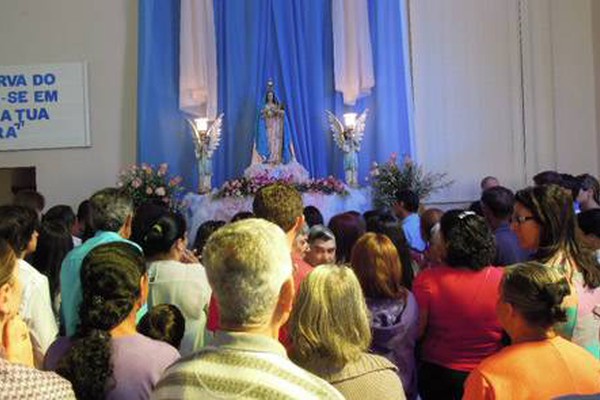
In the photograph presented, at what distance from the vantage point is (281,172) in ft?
23.7

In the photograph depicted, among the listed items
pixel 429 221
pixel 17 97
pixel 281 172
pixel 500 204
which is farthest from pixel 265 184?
pixel 500 204

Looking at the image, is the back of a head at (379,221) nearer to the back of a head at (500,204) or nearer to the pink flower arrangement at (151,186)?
the back of a head at (500,204)

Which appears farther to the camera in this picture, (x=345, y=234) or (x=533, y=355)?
(x=345, y=234)

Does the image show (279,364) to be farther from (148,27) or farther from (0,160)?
(0,160)

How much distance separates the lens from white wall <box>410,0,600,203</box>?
26.5 feet

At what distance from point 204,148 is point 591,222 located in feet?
16.7

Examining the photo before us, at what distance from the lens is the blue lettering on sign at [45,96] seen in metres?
8.39

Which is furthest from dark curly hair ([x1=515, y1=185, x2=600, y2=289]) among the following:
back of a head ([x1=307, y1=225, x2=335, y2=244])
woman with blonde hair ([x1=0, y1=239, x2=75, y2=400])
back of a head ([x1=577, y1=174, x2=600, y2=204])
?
back of a head ([x1=577, y1=174, x2=600, y2=204])

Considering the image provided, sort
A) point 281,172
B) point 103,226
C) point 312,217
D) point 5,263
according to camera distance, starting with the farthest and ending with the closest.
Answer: point 281,172 < point 312,217 < point 103,226 < point 5,263

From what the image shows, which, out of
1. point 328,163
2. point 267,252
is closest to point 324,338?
point 267,252

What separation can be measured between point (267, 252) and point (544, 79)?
750 centimetres

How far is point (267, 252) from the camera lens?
132 centimetres

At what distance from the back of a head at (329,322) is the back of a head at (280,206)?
1.63ft

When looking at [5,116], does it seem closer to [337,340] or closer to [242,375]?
[337,340]
